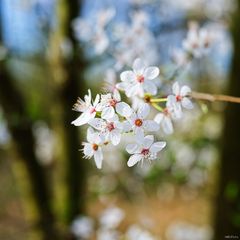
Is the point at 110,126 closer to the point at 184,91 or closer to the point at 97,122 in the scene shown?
the point at 97,122

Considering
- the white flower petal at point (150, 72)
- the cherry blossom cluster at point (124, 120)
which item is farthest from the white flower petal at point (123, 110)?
the white flower petal at point (150, 72)

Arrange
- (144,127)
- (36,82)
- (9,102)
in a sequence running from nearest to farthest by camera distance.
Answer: (144,127), (9,102), (36,82)

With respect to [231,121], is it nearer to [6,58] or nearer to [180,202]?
[6,58]

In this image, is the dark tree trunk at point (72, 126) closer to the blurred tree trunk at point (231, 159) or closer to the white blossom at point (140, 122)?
→ the blurred tree trunk at point (231, 159)

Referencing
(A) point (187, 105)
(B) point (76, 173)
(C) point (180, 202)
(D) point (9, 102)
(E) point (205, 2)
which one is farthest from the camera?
(C) point (180, 202)

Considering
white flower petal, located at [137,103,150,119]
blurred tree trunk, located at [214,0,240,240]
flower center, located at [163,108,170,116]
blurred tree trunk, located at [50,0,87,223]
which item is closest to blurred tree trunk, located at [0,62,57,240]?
blurred tree trunk, located at [50,0,87,223]

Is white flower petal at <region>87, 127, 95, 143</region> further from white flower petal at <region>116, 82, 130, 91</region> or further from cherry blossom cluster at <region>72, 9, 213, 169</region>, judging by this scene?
white flower petal at <region>116, 82, 130, 91</region>

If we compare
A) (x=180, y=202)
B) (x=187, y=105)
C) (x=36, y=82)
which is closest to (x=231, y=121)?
(x=187, y=105)
